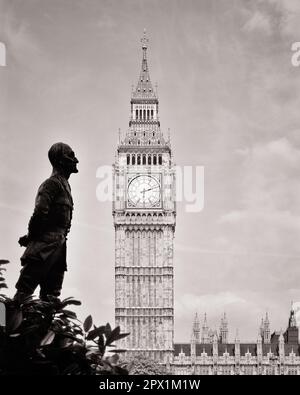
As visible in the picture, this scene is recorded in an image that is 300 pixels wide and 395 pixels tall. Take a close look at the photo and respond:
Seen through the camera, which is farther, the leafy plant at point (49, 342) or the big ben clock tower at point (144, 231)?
the big ben clock tower at point (144, 231)

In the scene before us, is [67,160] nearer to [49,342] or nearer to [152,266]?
[49,342]

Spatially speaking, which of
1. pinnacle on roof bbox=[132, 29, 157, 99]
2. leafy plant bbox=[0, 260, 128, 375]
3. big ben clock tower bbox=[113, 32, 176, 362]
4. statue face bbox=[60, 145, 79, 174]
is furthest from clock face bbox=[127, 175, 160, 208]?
leafy plant bbox=[0, 260, 128, 375]

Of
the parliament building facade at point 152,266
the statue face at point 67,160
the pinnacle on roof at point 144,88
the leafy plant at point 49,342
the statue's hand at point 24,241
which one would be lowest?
the leafy plant at point 49,342

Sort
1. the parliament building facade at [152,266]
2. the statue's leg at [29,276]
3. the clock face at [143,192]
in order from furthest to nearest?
the clock face at [143,192], the parliament building facade at [152,266], the statue's leg at [29,276]

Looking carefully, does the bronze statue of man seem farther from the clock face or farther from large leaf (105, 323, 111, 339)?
the clock face

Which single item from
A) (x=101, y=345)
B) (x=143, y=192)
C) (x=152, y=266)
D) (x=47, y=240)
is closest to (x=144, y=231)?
(x=152, y=266)

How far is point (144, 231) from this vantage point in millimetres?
73375

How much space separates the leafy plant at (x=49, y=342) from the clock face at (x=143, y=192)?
63909 mm

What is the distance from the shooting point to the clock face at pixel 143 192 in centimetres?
7250

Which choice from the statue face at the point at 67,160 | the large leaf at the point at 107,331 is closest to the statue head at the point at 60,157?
the statue face at the point at 67,160

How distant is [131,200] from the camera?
72.8 meters

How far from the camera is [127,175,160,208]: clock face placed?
72.5 meters

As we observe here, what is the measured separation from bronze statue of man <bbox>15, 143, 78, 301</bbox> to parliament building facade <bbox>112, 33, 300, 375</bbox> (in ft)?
201

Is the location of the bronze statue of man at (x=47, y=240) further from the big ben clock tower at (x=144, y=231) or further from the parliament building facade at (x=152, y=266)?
the big ben clock tower at (x=144, y=231)
